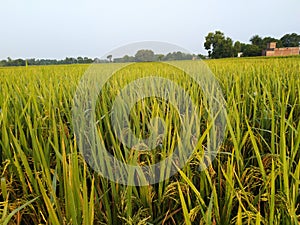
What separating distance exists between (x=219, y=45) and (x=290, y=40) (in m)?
16.8

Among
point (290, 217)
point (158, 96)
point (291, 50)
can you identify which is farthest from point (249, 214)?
point (291, 50)

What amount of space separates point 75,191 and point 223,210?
230 mm

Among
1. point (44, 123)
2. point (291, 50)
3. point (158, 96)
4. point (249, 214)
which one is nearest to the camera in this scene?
point (249, 214)

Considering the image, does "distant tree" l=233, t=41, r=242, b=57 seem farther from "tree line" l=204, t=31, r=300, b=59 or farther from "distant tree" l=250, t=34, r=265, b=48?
"distant tree" l=250, t=34, r=265, b=48

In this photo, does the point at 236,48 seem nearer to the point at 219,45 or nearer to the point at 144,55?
the point at 219,45

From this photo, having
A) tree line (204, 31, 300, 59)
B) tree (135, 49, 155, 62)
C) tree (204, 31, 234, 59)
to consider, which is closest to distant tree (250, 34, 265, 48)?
tree line (204, 31, 300, 59)

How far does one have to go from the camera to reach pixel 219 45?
2850 cm

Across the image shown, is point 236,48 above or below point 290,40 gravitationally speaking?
below

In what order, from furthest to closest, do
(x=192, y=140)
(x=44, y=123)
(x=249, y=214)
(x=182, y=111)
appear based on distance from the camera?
(x=182, y=111) < (x=44, y=123) < (x=192, y=140) < (x=249, y=214)

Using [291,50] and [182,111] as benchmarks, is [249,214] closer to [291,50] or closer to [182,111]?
[182,111]

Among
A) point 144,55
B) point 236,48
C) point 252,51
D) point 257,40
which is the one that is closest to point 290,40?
point 257,40

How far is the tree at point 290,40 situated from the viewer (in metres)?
37.2

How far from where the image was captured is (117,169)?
19.6 inches

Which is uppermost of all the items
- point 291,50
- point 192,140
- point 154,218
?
point 291,50
